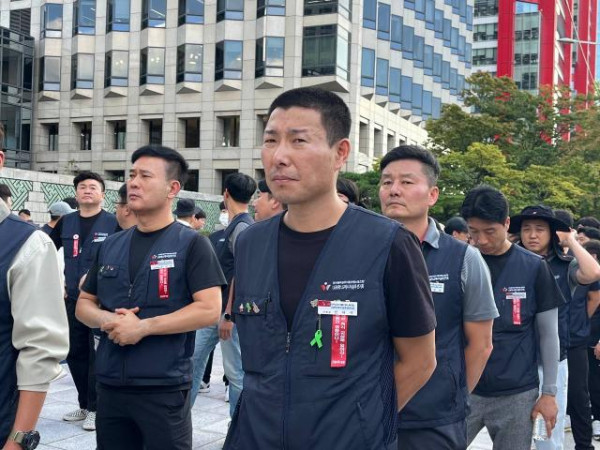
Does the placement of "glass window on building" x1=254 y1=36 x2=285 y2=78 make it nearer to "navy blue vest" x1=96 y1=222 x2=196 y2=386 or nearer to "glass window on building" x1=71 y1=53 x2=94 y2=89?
"glass window on building" x1=71 y1=53 x2=94 y2=89

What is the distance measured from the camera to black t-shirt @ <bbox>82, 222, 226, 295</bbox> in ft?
12.8

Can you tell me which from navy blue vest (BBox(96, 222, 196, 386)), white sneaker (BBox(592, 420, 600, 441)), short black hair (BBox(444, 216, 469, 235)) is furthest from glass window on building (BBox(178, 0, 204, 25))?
navy blue vest (BBox(96, 222, 196, 386))

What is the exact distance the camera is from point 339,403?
2.29 metres

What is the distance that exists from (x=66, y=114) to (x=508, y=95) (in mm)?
27031

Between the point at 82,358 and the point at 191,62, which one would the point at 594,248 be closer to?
the point at 82,358

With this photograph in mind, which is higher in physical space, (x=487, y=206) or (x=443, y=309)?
(x=487, y=206)

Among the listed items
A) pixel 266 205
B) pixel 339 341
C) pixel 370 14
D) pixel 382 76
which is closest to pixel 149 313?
pixel 339 341

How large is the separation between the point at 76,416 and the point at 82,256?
4.96ft

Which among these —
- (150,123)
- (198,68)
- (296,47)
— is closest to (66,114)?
(150,123)

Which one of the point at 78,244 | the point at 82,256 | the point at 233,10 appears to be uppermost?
the point at 233,10

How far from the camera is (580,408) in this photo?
19.3 feet

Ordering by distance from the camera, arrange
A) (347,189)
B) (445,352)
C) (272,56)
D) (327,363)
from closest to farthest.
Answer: (327,363) < (445,352) < (347,189) < (272,56)

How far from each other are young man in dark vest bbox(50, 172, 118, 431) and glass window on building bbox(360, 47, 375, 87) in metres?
36.4

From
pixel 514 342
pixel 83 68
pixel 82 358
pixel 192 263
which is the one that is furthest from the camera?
pixel 83 68
